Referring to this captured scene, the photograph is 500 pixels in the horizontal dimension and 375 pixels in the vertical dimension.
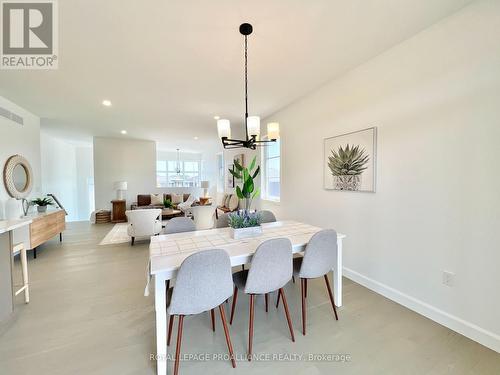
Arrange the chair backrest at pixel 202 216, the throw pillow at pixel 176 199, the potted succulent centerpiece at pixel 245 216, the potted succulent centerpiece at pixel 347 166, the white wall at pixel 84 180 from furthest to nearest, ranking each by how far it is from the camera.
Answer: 1. the white wall at pixel 84 180
2. the throw pillow at pixel 176 199
3. the chair backrest at pixel 202 216
4. the potted succulent centerpiece at pixel 347 166
5. the potted succulent centerpiece at pixel 245 216

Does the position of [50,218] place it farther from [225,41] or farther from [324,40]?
[324,40]

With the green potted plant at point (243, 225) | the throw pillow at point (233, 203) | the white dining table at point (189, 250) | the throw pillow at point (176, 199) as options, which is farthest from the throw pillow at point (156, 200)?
the green potted plant at point (243, 225)

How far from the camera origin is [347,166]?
282cm

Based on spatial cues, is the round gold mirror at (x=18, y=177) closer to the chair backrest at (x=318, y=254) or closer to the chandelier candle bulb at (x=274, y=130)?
the chandelier candle bulb at (x=274, y=130)

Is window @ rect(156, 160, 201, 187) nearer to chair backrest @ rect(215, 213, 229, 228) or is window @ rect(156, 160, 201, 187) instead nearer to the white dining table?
chair backrest @ rect(215, 213, 229, 228)

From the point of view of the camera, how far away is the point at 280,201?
4.40m

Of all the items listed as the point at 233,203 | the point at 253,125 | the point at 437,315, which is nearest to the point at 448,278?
the point at 437,315

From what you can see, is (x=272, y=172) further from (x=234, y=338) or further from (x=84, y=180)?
(x=84, y=180)

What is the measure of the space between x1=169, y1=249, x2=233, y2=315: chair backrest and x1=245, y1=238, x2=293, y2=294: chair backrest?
0.75 ft

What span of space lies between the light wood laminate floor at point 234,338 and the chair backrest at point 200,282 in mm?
511

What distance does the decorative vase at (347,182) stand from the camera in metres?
2.71

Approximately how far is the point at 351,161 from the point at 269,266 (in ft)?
6.11

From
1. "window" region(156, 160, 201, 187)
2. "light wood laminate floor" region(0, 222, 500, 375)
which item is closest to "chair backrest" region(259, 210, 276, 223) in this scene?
"light wood laminate floor" region(0, 222, 500, 375)

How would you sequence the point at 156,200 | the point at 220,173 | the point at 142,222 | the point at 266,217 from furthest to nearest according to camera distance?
1. the point at 220,173
2. the point at 156,200
3. the point at 142,222
4. the point at 266,217
